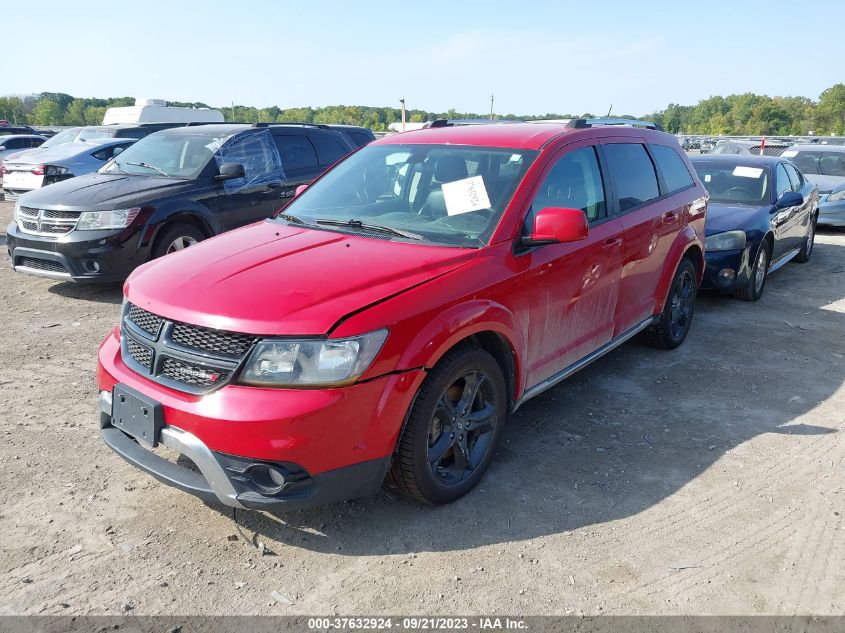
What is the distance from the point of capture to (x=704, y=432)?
4.28m

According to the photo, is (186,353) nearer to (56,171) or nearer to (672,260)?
→ (672,260)

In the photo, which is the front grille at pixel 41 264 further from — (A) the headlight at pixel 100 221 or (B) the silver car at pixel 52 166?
(B) the silver car at pixel 52 166

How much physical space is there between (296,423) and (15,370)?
3.41 meters

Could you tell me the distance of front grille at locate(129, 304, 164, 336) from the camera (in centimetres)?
307

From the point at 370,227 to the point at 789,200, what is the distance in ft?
20.9

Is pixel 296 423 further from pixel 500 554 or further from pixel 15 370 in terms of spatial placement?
pixel 15 370

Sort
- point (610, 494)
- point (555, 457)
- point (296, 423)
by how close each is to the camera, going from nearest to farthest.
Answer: point (296, 423), point (610, 494), point (555, 457)

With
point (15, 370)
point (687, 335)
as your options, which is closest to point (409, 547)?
point (15, 370)

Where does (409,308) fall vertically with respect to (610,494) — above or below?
above

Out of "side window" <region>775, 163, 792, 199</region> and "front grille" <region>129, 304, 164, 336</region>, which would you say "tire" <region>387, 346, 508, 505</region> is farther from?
"side window" <region>775, 163, 792, 199</region>

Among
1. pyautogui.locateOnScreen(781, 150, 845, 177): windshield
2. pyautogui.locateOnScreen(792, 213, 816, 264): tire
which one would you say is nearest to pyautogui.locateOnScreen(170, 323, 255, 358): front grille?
pyautogui.locateOnScreen(792, 213, 816, 264): tire

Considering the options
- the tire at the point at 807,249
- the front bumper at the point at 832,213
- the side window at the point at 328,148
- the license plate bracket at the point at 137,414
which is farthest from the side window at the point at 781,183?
the license plate bracket at the point at 137,414

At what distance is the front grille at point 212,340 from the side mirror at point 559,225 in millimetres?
1572

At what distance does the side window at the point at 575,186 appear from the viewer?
12.7ft
